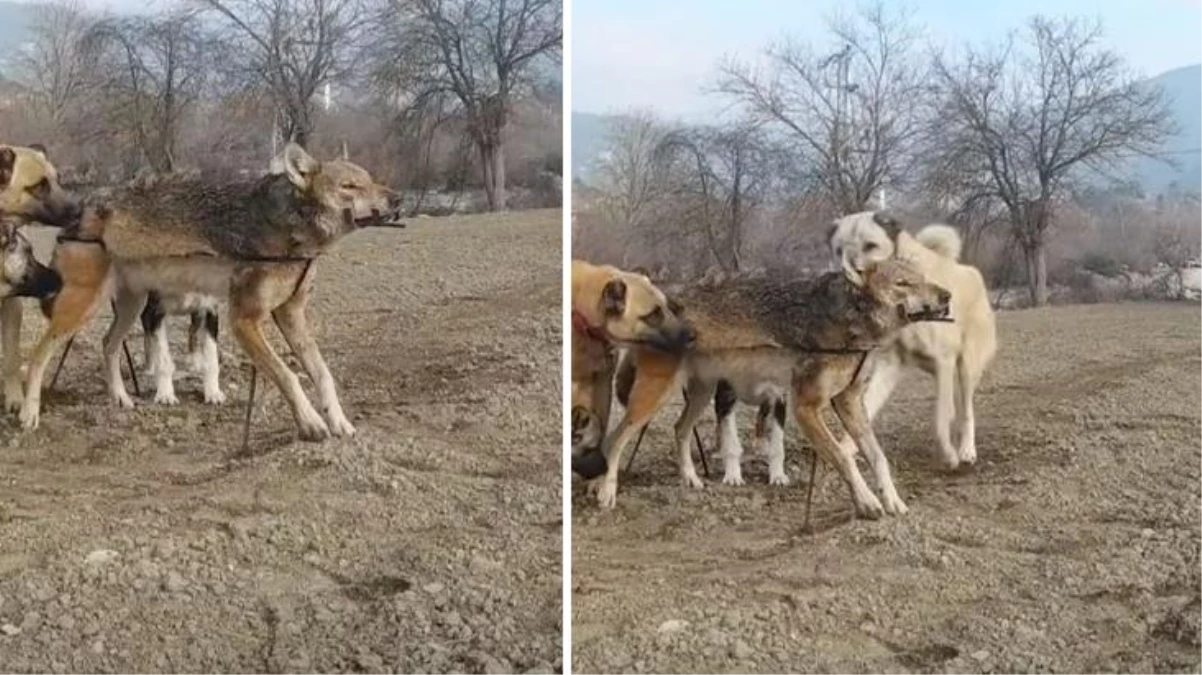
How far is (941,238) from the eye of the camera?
3.21 metres

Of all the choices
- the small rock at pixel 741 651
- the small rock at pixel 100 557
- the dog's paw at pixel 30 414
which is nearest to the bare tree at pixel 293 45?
the dog's paw at pixel 30 414

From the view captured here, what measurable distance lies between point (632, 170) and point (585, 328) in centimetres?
36

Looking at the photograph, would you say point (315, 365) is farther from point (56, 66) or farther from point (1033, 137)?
point (1033, 137)

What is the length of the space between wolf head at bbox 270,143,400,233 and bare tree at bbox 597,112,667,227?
457mm

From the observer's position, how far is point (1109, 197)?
3.21m

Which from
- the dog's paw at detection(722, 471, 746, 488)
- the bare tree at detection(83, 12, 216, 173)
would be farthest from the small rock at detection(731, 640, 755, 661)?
the bare tree at detection(83, 12, 216, 173)

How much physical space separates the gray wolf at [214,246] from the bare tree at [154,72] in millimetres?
109

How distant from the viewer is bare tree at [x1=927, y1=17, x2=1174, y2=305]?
3209 millimetres

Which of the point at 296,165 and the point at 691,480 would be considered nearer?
the point at 296,165

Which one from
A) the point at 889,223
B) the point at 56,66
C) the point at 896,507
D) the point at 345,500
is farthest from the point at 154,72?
the point at 896,507

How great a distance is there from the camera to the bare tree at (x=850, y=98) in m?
3.23

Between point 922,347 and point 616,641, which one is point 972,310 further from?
point 616,641

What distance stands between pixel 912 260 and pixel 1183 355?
1.99ft

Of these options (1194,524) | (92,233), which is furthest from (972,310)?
(92,233)
